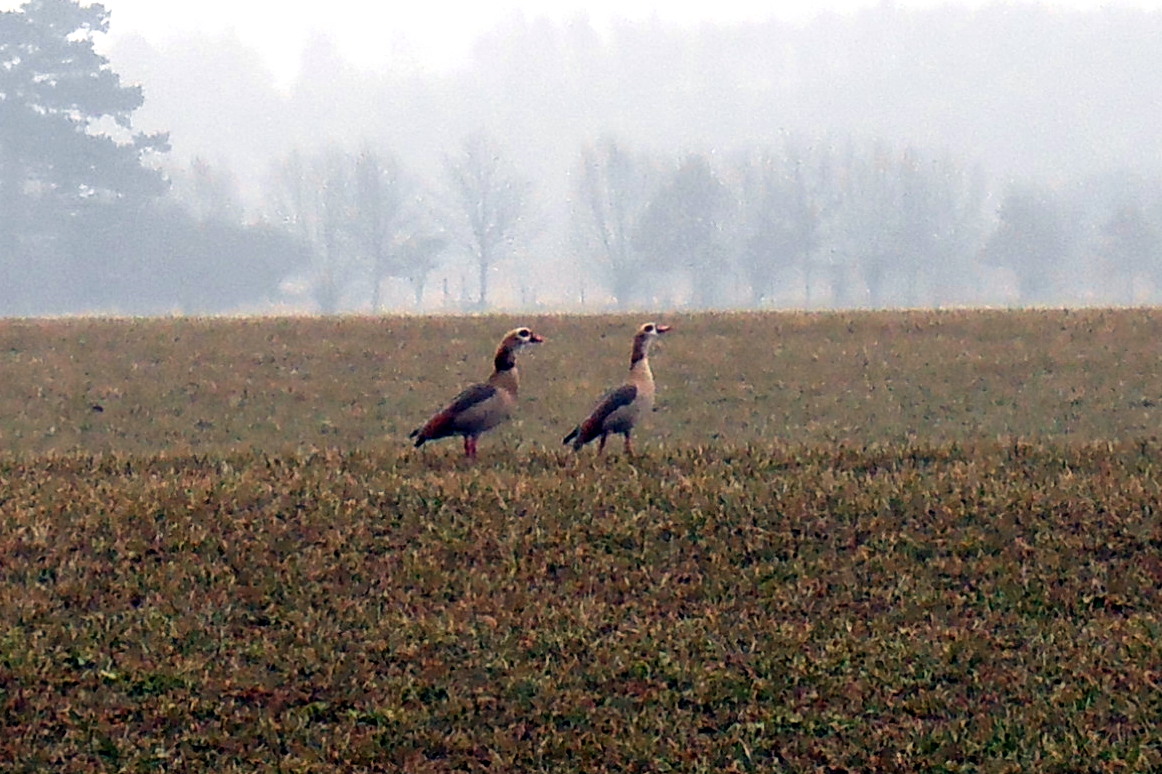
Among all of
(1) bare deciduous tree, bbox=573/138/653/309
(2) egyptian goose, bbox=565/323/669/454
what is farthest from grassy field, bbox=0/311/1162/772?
(1) bare deciduous tree, bbox=573/138/653/309

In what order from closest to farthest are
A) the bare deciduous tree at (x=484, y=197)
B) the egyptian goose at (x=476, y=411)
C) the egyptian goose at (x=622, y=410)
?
the egyptian goose at (x=476, y=411) → the egyptian goose at (x=622, y=410) → the bare deciduous tree at (x=484, y=197)

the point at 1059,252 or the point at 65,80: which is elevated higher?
the point at 65,80

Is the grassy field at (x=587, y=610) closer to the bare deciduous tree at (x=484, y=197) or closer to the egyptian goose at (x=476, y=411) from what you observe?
the egyptian goose at (x=476, y=411)

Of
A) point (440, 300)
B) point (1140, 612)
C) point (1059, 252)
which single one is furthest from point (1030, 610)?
point (440, 300)

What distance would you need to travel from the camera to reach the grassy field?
9977mm

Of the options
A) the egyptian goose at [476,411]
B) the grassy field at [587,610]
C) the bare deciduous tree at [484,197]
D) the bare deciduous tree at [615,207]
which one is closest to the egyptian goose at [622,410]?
the grassy field at [587,610]

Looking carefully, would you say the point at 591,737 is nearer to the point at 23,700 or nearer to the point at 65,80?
the point at 23,700

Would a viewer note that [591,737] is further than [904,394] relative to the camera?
No

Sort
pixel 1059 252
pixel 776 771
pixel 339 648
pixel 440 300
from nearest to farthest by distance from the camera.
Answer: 1. pixel 776 771
2. pixel 339 648
3. pixel 1059 252
4. pixel 440 300

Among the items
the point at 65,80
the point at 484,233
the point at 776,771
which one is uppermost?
the point at 65,80

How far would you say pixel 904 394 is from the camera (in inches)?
1149

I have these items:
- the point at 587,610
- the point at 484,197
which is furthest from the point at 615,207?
the point at 587,610

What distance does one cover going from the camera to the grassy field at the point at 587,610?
9977 millimetres

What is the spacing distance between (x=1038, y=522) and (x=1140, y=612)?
63.8 inches
